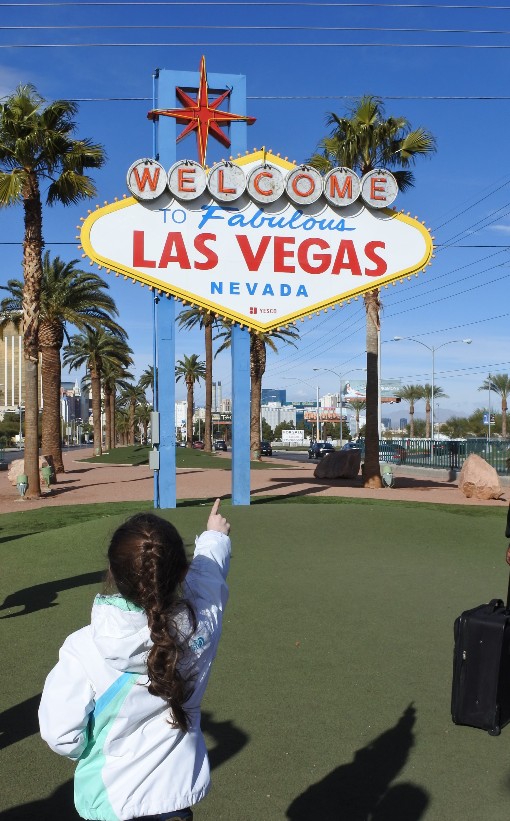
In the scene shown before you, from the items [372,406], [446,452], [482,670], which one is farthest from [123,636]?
[446,452]

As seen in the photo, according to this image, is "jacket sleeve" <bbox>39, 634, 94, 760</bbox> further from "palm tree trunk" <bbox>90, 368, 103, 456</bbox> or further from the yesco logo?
"palm tree trunk" <bbox>90, 368, 103, 456</bbox>

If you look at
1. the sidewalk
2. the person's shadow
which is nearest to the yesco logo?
the sidewalk

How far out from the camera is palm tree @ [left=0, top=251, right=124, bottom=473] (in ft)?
109

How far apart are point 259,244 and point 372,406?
10063mm

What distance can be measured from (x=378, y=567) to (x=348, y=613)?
2.74 metres

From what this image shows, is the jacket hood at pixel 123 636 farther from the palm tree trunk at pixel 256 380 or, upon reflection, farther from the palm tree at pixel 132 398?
the palm tree at pixel 132 398

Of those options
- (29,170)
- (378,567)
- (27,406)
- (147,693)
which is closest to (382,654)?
(378,567)

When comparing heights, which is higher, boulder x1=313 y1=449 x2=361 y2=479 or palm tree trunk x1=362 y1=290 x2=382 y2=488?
palm tree trunk x1=362 y1=290 x2=382 y2=488

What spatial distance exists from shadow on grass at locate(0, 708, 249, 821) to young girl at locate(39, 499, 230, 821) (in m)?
2.09

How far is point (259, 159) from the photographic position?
17.1 metres

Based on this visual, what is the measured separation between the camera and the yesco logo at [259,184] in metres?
16.4

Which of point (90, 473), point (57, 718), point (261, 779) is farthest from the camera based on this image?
point (90, 473)

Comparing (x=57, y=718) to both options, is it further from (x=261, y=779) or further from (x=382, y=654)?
(x=382, y=654)

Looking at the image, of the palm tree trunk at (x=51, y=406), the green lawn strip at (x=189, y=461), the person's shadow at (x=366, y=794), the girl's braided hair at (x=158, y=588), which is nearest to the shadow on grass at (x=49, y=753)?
the person's shadow at (x=366, y=794)
